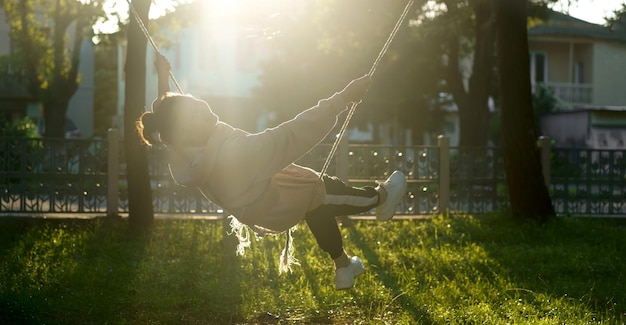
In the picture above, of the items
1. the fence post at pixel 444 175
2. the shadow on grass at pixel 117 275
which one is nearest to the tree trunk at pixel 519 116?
the fence post at pixel 444 175

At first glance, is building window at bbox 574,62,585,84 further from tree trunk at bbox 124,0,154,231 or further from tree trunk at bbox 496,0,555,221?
tree trunk at bbox 124,0,154,231

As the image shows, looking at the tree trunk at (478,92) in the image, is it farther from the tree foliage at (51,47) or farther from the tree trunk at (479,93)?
the tree foliage at (51,47)

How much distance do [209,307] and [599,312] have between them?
322cm

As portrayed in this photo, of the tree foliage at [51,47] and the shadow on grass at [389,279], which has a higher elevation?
the tree foliage at [51,47]

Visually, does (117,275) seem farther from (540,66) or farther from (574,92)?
(540,66)

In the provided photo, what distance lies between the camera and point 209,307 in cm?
721

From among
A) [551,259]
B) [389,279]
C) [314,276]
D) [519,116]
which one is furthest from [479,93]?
[314,276]

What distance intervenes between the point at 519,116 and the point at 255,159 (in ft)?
25.8

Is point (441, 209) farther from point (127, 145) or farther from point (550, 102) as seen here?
point (550, 102)

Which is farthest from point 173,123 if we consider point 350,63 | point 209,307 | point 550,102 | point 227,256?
point 550,102

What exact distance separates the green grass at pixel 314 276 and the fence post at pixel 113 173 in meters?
0.75

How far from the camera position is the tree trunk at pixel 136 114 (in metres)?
11.6

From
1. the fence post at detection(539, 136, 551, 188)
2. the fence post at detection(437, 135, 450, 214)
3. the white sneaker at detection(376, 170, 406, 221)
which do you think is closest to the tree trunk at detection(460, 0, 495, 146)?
the fence post at detection(539, 136, 551, 188)

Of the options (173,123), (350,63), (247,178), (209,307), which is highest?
(350,63)
